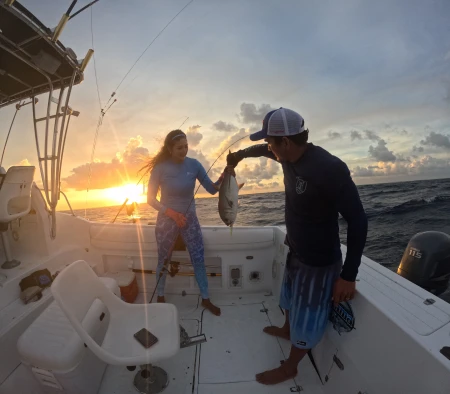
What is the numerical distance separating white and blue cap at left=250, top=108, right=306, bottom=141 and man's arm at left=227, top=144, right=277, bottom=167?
80 centimetres

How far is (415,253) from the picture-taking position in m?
3.21

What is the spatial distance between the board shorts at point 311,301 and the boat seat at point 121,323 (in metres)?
1.05

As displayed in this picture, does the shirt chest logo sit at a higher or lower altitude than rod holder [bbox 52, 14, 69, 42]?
lower

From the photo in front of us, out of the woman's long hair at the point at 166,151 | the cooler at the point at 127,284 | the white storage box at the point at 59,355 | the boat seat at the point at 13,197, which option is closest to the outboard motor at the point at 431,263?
the woman's long hair at the point at 166,151

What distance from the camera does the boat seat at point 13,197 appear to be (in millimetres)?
2863

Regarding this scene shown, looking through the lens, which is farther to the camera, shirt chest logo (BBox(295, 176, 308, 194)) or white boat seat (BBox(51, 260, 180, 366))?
shirt chest logo (BBox(295, 176, 308, 194))

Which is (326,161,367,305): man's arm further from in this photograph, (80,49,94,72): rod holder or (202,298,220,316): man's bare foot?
(80,49,94,72): rod holder

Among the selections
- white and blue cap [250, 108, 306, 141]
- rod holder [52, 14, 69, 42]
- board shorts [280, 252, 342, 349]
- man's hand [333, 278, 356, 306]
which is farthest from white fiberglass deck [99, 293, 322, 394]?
rod holder [52, 14, 69, 42]

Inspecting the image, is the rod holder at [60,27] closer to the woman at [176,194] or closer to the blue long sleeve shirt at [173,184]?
the woman at [176,194]

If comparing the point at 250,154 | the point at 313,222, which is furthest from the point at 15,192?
the point at 313,222

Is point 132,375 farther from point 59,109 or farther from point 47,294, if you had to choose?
point 59,109

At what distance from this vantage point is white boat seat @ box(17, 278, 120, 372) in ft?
6.31

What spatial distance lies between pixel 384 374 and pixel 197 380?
1.70 metres

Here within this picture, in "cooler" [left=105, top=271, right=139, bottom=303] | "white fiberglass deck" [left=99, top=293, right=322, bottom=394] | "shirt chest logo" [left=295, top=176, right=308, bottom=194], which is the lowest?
"white fiberglass deck" [left=99, top=293, right=322, bottom=394]
